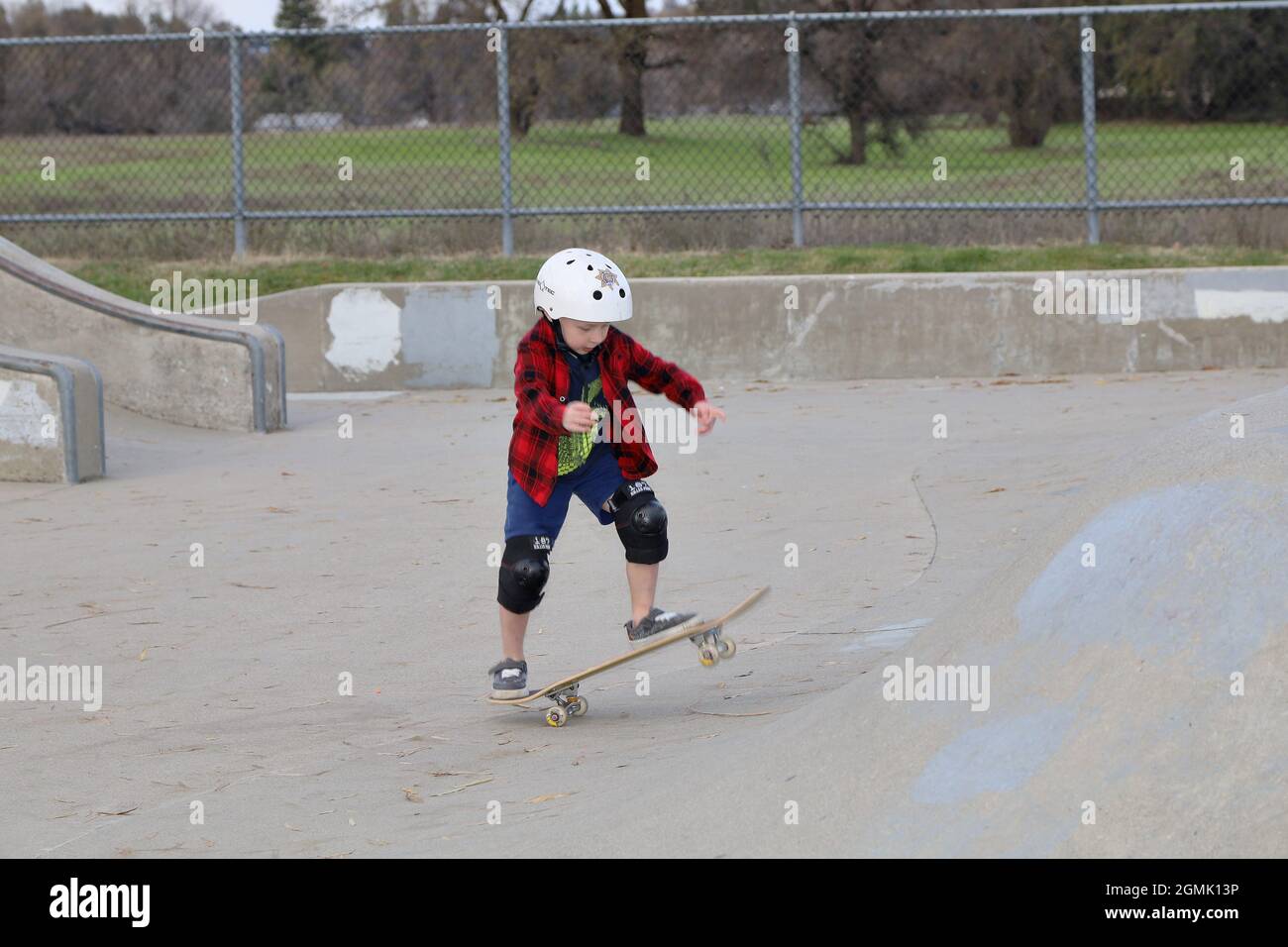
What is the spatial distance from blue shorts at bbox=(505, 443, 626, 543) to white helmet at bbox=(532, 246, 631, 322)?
55cm

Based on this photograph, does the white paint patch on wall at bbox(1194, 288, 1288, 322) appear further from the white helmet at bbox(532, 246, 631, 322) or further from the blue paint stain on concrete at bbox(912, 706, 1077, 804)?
the blue paint stain on concrete at bbox(912, 706, 1077, 804)

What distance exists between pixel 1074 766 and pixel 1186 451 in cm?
118

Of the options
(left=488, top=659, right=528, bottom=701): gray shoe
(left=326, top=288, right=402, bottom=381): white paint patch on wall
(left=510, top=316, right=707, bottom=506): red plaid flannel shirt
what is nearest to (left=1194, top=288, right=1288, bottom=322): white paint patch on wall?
(left=326, top=288, right=402, bottom=381): white paint patch on wall

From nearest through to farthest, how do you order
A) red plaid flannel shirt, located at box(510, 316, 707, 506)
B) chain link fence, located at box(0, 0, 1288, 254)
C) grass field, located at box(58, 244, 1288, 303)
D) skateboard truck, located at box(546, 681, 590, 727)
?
red plaid flannel shirt, located at box(510, 316, 707, 506) < skateboard truck, located at box(546, 681, 590, 727) < grass field, located at box(58, 244, 1288, 303) < chain link fence, located at box(0, 0, 1288, 254)

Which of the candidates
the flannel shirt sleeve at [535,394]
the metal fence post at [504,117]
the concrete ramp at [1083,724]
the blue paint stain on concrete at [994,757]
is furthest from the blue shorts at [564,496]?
the metal fence post at [504,117]

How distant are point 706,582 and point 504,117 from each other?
780 centimetres

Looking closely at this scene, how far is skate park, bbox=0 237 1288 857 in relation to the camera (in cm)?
352

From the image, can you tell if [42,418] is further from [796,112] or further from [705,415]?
[796,112]

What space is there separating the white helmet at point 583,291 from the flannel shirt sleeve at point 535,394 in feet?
0.67

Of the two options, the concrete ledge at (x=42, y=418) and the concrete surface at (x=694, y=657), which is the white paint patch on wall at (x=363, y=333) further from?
the concrete ledge at (x=42, y=418)

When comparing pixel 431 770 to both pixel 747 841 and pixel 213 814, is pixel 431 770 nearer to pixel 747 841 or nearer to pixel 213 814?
pixel 213 814

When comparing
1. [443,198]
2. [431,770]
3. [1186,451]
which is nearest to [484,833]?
[431,770]

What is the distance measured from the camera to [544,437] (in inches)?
207

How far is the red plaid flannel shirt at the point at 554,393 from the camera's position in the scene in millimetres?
5105
